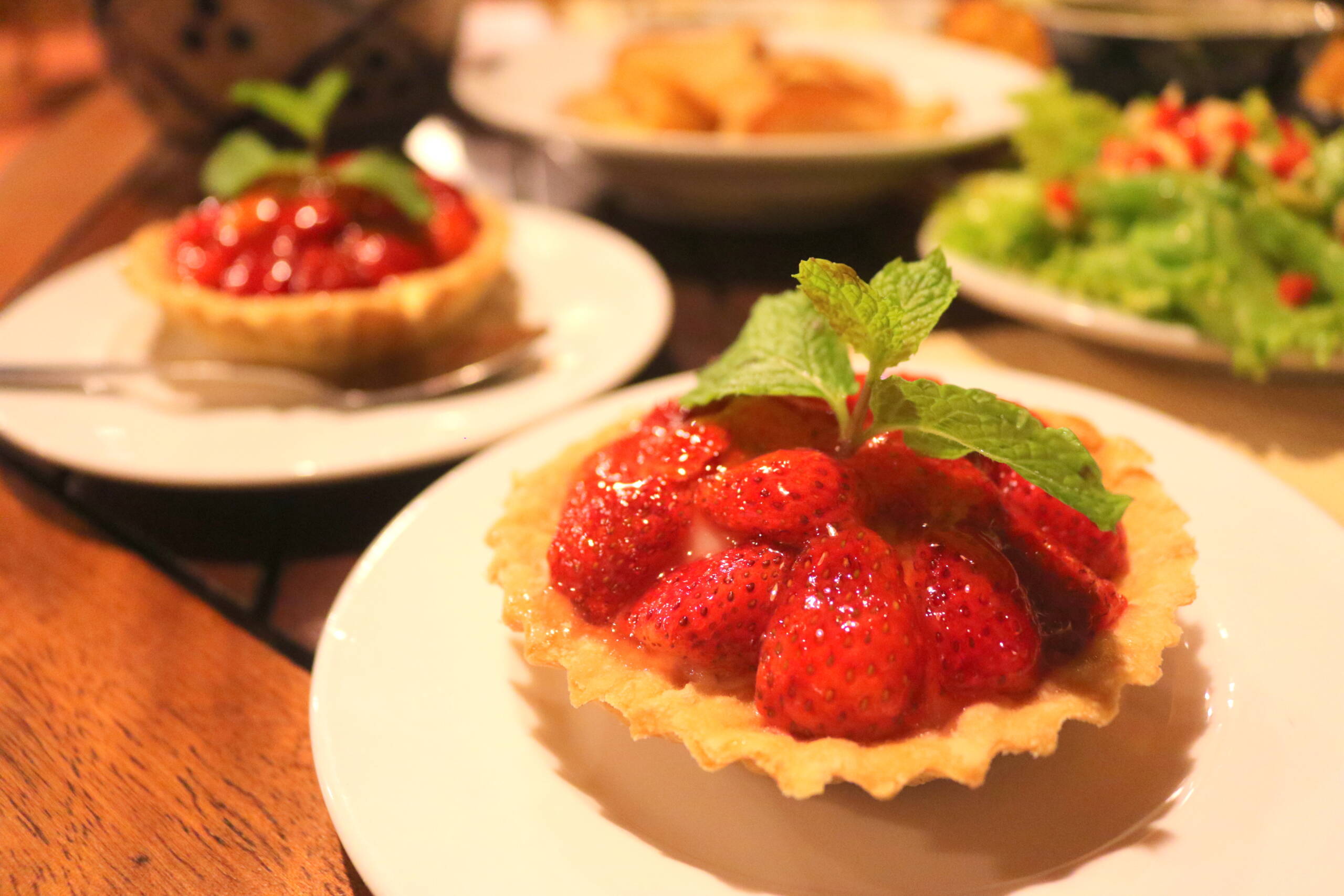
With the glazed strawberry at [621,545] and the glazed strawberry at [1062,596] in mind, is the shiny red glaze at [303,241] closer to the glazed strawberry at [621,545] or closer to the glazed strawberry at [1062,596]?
the glazed strawberry at [621,545]

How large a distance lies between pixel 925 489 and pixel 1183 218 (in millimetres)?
1627

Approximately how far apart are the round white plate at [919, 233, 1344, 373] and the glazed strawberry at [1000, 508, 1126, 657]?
3.30ft

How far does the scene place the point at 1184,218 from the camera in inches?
96.6

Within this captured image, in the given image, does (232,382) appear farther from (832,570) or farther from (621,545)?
(832,570)

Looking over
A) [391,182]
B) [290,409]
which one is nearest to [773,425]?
[290,409]

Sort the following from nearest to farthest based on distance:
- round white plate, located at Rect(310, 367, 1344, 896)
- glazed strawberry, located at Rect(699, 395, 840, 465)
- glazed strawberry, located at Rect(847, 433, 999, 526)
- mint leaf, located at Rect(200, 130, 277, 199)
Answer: round white plate, located at Rect(310, 367, 1344, 896), glazed strawberry, located at Rect(847, 433, 999, 526), glazed strawberry, located at Rect(699, 395, 840, 465), mint leaf, located at Rect(200, 130, 277, 199)

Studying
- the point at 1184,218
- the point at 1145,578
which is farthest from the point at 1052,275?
the point at 1145,578

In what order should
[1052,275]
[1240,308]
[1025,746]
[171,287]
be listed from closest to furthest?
1. [1025,746]
2. [1240,308]
3. [171,287]
4. [1052,275]

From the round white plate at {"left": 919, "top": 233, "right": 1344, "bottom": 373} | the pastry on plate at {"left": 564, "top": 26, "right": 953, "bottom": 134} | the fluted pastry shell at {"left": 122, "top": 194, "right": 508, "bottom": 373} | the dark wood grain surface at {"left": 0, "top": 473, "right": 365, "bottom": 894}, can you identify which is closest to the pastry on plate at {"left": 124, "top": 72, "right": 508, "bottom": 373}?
the fluted pastry shell at {"left": 122, "top": 194, "right": 508, "bottom": 373}

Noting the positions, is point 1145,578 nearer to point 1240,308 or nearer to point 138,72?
point 1240,308

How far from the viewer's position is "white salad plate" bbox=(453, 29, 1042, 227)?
2826mm

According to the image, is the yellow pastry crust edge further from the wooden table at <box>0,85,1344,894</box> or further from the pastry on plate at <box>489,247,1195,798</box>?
the wooden table at <box>0,85,1344,894</box>

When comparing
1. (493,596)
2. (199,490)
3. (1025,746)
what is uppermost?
(1025,746)

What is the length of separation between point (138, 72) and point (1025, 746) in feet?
11.2
